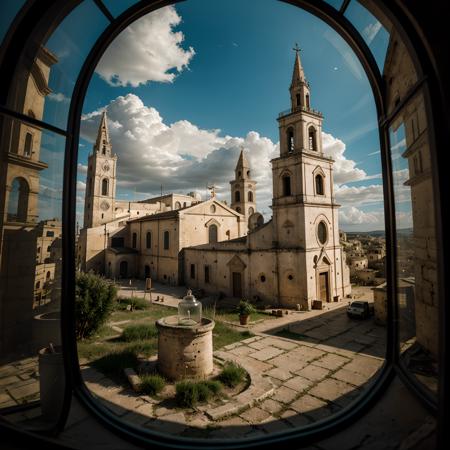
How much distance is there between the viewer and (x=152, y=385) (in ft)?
20.6

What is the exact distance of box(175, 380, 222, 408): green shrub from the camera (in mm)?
5799

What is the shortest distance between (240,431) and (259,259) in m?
13.7

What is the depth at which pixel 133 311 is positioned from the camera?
51.3 feet

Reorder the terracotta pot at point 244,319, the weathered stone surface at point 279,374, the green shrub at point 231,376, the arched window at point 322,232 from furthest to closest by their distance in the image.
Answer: the arched window at point 322,232, the terracotta pot at point 244,319, the weathered stone surface at point 279,374, the green shrub at point 231,376

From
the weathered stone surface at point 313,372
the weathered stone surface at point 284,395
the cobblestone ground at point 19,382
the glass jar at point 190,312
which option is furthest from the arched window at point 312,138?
the cobblestone ground at point 19,382

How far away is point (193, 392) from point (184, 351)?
1.24m

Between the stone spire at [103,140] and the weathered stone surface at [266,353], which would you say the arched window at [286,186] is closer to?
the weathered stone surface at [266,353]

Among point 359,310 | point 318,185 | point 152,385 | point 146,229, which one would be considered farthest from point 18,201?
point 146,229

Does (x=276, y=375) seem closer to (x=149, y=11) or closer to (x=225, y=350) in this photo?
(x=225, y=350)

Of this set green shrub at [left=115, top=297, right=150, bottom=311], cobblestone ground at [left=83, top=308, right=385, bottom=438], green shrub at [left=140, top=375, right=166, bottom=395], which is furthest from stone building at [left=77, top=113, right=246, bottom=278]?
green shrub at [left=140, top=375, right=166, bottom=395]

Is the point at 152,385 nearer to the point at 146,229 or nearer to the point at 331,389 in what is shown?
the point at 331,389

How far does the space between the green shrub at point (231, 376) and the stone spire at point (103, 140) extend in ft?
136

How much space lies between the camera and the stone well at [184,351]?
6988mm

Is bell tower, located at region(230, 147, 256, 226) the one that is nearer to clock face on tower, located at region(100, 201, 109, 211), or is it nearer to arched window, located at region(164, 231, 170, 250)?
arched window, located at region(164, 231, 170, 250)
